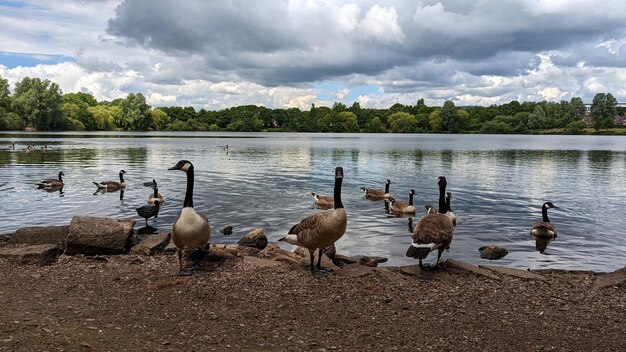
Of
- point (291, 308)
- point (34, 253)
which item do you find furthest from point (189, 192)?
point (291, 308)

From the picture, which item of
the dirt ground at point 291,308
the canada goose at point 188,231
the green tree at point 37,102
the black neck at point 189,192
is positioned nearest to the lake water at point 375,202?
the dirt ground at point 291,308

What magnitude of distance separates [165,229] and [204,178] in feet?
60.4

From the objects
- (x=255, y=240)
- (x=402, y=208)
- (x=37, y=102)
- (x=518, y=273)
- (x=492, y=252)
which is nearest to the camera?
(x=518, y=273)

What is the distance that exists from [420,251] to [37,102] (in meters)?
138

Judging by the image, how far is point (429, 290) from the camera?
991cm

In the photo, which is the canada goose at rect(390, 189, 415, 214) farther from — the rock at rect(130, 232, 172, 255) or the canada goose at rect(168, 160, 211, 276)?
the canada goose at rect(168, 160, 211, 276)

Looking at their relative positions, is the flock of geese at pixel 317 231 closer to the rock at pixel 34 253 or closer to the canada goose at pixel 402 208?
the rock at pixel 34 253

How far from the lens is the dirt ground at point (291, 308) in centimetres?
727

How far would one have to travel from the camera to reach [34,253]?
11.2 metres

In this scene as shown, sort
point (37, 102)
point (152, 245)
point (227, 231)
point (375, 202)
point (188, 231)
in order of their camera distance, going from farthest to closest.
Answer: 1. point (37, 102)
2. point (375, 202)
3. point (227, 231)
4. point (152, 245)
5. point (188, 231)

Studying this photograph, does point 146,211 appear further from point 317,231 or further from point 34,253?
point 317,231

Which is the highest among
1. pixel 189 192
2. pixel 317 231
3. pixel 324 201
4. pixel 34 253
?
pixel 189 192

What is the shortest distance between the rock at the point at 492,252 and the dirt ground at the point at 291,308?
3.72 m

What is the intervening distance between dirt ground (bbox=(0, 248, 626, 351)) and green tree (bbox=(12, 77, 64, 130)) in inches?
5225
